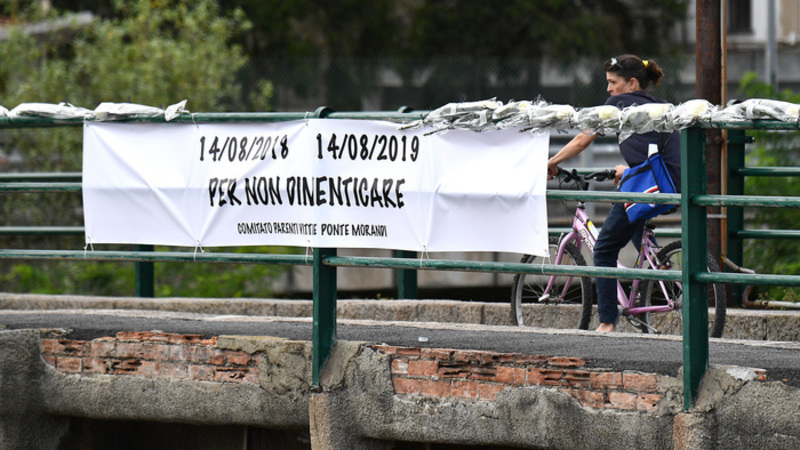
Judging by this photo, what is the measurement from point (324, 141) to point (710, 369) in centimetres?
211

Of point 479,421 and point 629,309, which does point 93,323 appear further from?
point 629,309

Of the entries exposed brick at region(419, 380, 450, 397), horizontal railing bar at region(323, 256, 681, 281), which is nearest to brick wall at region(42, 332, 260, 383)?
horizontal railing bar at region(323, 256, 681, 281)

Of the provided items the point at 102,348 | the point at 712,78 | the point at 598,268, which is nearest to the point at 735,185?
the point at 712,78

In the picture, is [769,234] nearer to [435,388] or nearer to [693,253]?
[693,253]

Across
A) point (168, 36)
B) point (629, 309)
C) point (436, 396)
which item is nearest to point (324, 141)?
point (436, 396)

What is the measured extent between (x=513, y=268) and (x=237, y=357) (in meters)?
1.56

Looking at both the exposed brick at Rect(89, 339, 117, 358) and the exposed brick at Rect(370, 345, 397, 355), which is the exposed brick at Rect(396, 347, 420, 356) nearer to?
the exposed brick at Rect(370, 345, 397, 355)

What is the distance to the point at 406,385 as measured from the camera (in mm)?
6062

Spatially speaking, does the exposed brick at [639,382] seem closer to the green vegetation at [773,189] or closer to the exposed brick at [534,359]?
the exposed brick at [534,359]

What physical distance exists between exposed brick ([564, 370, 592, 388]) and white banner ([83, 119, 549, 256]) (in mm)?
535

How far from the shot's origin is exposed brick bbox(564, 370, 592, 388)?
5.59m

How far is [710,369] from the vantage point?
17.5ft

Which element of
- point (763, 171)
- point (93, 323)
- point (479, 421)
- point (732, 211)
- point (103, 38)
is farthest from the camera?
point (103, 38)

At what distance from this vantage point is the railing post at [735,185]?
27.5 ft
